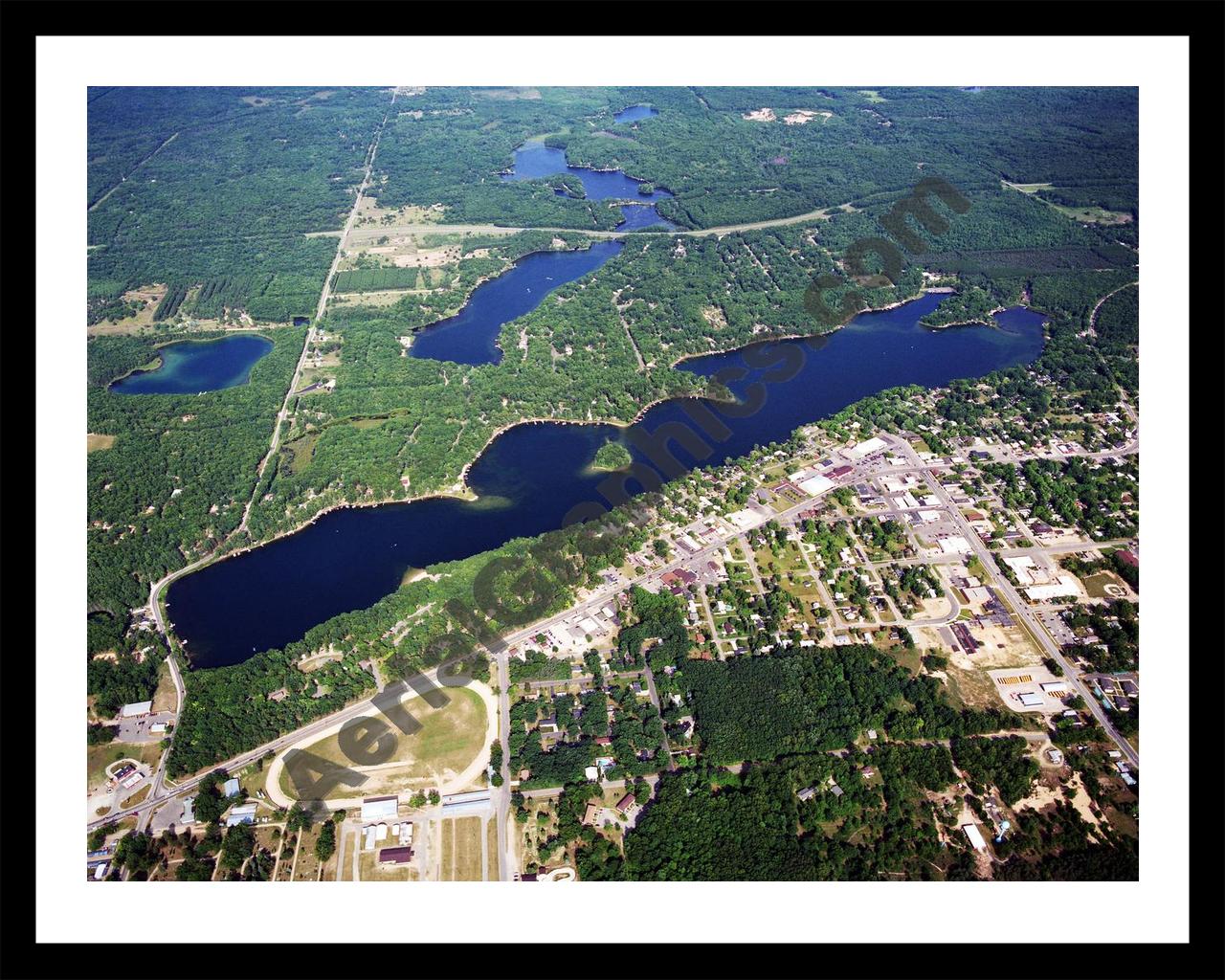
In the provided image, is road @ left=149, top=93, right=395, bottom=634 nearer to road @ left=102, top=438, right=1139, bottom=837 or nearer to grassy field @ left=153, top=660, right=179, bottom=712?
grassy field @ left=153, top=660, right=179, bottom=712

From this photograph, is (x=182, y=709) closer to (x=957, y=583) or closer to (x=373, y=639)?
(x=373, y=639)

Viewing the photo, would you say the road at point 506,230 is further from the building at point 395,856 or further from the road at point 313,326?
the building at point 395,856

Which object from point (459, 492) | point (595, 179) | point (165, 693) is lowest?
point (165, 693)

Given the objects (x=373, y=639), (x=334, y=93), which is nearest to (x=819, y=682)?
(x=373, y=639)

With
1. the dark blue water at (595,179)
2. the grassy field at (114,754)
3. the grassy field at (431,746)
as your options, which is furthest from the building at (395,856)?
the dark blue water at (595,179)

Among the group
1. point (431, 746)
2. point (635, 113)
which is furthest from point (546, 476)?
point (635, 113)

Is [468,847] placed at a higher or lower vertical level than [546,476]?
lower

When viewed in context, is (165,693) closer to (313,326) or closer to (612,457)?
(612,457)
